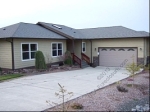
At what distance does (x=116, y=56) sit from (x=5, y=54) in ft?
36.3

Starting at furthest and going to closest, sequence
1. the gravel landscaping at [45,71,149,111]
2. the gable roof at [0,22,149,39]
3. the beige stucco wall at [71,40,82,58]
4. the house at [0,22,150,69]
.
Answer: the beige stucco wall at [71,40,82,58], the gable roof at [0,22,149,39], the house at [0,22,150,69], the gravel landscaping at [45,71,149,111]

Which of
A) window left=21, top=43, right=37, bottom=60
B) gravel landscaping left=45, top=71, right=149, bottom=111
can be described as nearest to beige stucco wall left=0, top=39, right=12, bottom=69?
window left=21, top=43, right=37, bottom=60

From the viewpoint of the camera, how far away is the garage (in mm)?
18719

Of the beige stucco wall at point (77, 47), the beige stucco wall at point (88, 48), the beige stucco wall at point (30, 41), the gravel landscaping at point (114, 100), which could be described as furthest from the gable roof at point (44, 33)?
the gravel landscaping at point (114, 100)

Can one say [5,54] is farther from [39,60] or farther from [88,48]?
[88,48]

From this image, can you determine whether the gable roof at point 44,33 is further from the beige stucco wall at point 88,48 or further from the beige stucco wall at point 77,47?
the beige stucco wall at point 77,47

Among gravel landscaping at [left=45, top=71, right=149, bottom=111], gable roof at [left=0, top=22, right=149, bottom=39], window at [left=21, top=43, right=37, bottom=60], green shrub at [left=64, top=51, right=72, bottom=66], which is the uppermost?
gable roof at [left=0, top=22, right=149, bottom=39]

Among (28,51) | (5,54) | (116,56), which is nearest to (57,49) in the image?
(28,51)

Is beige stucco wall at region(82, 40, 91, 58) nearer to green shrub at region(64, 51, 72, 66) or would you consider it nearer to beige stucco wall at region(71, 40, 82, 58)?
beige stucco wall at region(71, 40, 82, 58)

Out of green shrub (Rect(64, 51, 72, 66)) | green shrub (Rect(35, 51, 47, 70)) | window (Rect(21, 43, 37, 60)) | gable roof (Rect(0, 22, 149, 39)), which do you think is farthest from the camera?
green shrub (Rect(64, 51, 72, 66))

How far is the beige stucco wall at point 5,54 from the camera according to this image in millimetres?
14758

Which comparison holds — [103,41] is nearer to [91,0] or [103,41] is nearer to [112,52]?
[112,52]

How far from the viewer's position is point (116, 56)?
19.5m

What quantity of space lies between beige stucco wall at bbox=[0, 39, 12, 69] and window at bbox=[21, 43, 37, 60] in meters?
1.11
